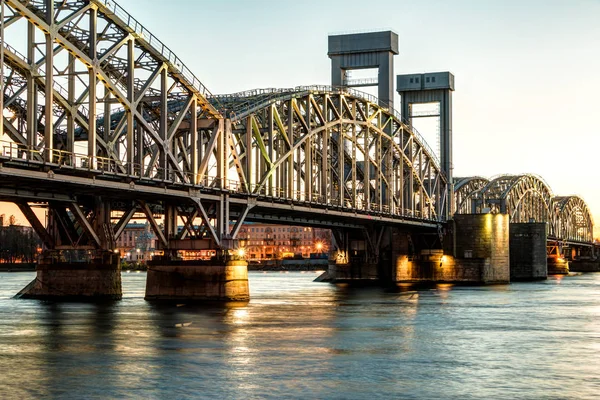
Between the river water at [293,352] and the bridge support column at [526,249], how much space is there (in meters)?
79.8

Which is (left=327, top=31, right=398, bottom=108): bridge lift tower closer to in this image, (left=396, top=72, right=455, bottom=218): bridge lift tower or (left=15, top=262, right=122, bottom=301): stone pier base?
(left=396, top=72, right=455, bottom=218): bridge lift tower

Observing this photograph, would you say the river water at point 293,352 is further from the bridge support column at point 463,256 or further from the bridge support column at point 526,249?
the bridge support column at point 526,249

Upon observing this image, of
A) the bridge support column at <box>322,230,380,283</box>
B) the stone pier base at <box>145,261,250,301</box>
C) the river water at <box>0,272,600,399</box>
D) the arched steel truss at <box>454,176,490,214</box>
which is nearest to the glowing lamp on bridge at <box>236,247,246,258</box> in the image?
the stone pier base at <box>145,261,250,301</box>

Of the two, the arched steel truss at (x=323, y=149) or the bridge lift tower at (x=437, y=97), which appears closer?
the arched steel truss at (x=323, y=149)

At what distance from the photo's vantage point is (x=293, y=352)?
47.3 m

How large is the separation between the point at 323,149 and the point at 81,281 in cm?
3713

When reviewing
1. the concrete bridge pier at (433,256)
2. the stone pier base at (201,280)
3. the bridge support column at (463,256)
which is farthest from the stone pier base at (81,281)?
the bridge support column at (463,256)

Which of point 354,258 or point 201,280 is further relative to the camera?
point 354,258

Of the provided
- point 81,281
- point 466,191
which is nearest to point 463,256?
point 466,191

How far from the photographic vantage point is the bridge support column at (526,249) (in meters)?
159

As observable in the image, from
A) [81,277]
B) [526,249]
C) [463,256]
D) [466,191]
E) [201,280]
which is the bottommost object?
[201,280]

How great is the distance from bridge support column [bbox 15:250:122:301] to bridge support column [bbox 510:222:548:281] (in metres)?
89.5

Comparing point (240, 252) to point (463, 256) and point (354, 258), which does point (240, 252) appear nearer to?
point (354, 258)

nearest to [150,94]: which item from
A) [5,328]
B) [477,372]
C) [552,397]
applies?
[5,328]
